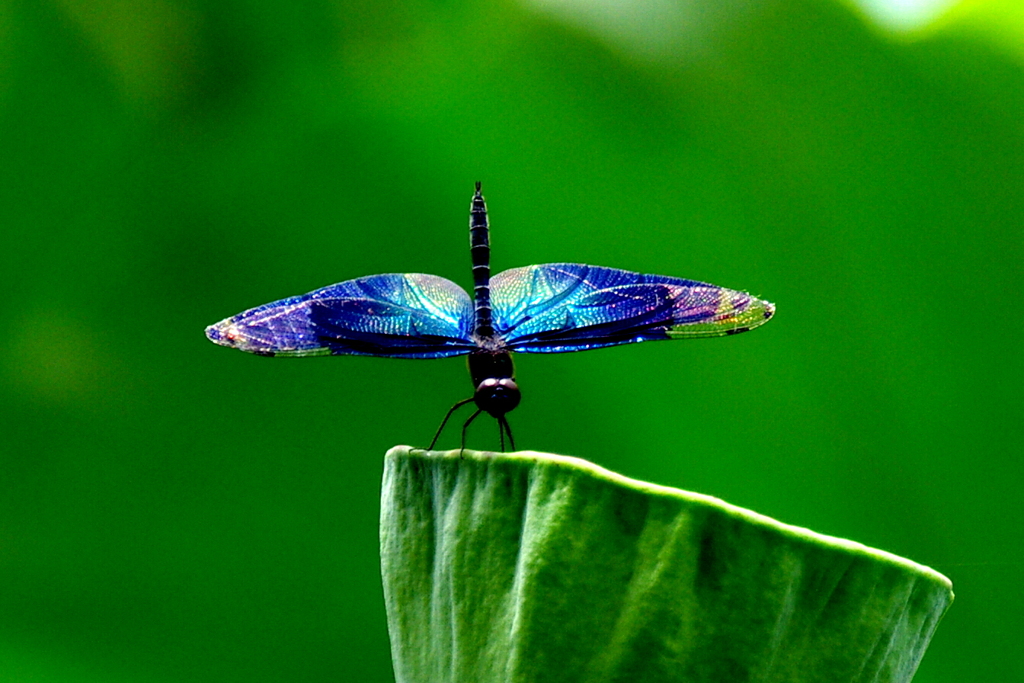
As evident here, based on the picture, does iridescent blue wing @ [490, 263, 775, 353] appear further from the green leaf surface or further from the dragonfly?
the green leaf surface

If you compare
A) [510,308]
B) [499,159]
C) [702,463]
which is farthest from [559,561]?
[499,159]

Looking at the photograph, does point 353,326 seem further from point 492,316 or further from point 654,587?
point 654,587

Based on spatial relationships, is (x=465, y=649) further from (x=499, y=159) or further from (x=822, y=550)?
(x=499, y=159)

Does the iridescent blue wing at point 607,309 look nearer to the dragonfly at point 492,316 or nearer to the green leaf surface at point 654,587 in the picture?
the dragonfly at point 492,316

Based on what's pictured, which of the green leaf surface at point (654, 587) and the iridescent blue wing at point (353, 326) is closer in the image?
the green leaf surface at point (654, 587)

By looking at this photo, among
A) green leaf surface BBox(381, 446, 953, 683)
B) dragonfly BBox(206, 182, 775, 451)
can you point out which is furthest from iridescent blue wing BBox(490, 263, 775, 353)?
green leaf surface BBox(381, 446, 953, 683)

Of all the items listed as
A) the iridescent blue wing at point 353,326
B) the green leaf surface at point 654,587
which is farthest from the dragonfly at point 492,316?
the green leaf surface at point 654,587
